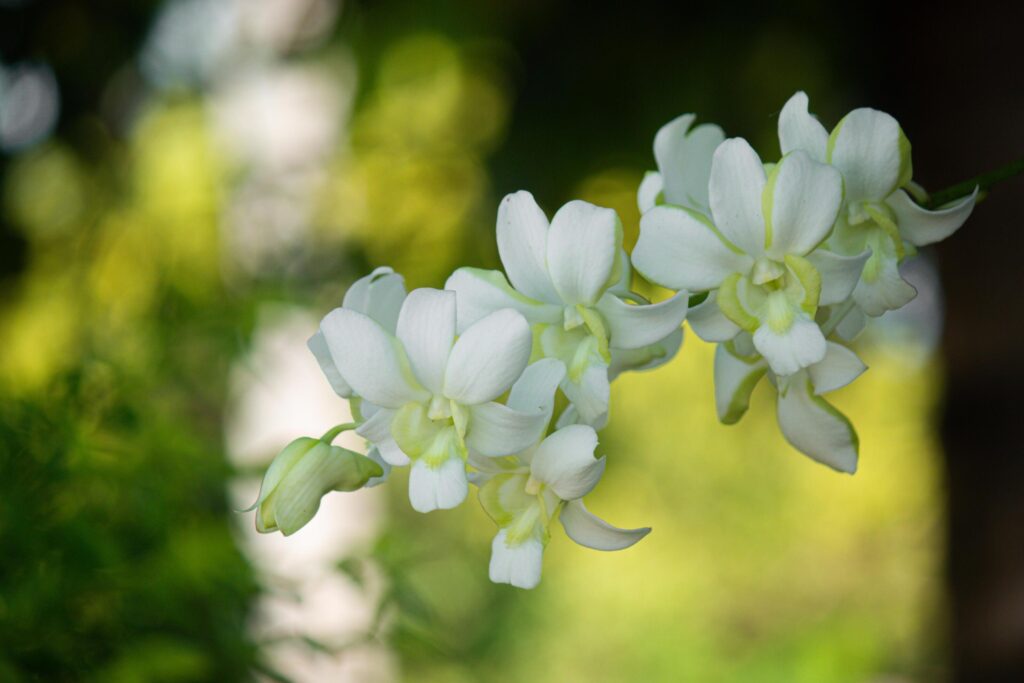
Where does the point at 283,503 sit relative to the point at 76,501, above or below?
above

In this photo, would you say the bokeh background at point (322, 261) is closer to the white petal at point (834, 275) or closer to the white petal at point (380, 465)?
the white petal at point (380, 465)

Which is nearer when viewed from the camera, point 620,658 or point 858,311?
point 858,311

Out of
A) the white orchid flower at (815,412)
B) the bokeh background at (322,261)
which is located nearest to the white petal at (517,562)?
the white orchid flower at (815,412)

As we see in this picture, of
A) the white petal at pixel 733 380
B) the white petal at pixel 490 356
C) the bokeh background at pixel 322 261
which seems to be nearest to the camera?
the white petal at pixel 490 356

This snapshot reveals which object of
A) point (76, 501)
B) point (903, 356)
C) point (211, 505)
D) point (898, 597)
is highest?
point (76, 501)

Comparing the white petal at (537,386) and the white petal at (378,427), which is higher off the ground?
the white petal at (537,386)

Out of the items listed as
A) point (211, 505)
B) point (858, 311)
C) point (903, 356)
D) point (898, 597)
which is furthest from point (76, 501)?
point (898, 597)

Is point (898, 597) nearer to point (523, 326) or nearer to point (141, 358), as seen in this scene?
point (141, 358)
